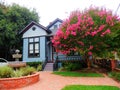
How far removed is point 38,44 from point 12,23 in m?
7.26

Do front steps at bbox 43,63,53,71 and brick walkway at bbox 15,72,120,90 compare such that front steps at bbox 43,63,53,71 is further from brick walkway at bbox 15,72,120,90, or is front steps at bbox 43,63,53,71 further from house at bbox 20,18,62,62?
brick walkway at bbox 15,72,120,90

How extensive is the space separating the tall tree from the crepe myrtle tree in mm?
13321

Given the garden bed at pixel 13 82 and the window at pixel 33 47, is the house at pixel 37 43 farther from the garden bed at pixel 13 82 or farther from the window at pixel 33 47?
the garden bed at pixel 13 82

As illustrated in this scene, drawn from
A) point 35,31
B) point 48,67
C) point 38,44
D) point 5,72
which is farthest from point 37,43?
point 5,72

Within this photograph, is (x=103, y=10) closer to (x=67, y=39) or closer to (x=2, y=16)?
(x=67, y=39)

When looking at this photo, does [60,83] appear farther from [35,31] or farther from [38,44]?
[35,31]

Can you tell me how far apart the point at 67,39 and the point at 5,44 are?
1546 cm

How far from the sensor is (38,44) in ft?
81.6

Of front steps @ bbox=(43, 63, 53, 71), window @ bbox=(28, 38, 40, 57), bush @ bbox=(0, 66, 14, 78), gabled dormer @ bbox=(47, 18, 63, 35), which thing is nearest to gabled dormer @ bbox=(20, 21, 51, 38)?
window @ bbox=(28, 38, 40, 57)

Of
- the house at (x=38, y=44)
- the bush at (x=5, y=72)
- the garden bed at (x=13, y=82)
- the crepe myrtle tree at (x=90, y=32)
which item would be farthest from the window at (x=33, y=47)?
the garden bed at (x=13, y=82)

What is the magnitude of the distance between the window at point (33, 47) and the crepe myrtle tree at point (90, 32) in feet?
26.7

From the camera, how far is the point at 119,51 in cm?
1692

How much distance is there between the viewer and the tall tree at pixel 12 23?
91.1 ft

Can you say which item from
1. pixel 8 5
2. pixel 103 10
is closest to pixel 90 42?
pixel 103 10
